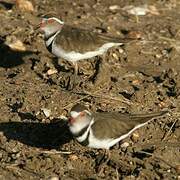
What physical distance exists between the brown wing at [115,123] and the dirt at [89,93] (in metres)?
0.44

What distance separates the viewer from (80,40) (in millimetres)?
8719

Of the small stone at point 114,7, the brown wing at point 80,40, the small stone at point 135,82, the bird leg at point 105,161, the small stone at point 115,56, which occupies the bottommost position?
the small stone at point 114,7

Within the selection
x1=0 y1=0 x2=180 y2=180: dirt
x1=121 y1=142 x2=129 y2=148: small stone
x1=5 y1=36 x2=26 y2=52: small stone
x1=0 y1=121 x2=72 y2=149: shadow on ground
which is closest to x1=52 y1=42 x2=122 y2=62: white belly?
x1=0 y1=0 x2=180 y2=180: dirt

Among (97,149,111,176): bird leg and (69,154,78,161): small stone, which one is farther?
(69,154,78,161): small stone

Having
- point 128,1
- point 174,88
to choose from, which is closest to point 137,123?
point 174,88

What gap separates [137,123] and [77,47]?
1.92m

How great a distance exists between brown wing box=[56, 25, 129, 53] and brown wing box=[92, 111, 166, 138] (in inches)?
66.9

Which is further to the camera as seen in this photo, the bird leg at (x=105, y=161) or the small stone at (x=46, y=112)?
the small stone at (x=46, y=112)

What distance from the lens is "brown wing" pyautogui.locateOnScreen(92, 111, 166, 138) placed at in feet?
23.0

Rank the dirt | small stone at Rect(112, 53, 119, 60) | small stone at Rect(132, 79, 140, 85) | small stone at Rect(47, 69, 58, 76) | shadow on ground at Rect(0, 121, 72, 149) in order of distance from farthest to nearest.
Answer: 1. small stone at Rect(112, 53, 119, 60)
2. small stone at Rect(47, 69, 58, 76)
3. small stone at Rect(132, 79, 140, 85)
4. shadow on ground at Rect(0, 121, 72, 149)
5. the dirt

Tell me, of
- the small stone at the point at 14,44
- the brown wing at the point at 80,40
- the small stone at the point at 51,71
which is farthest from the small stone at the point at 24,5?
the brown wing at the point at 80,40

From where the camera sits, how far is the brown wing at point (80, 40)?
867cm

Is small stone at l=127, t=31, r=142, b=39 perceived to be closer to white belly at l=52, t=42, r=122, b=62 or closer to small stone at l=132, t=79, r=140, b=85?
small stone at l=132, t=79, r=140, b=85

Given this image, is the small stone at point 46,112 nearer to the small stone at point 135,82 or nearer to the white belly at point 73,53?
the white belly at point 73,53
